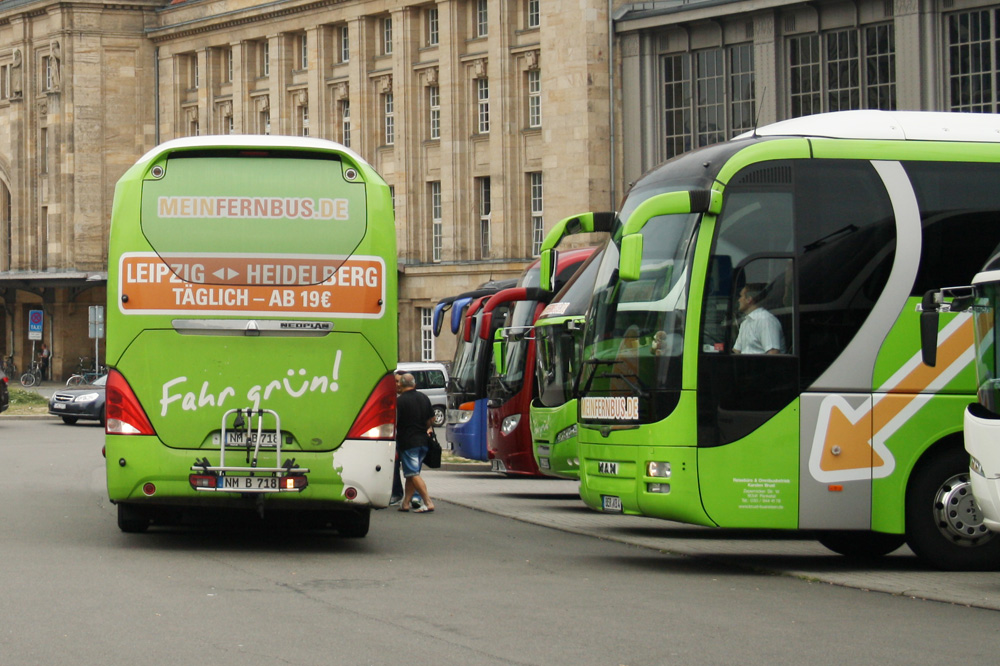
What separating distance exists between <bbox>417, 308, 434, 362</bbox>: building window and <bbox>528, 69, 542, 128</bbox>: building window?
8445 millimetres

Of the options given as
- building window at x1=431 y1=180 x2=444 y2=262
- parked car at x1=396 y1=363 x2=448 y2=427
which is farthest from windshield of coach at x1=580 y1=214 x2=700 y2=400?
building window at x1=431 y1=180 x2=444 y2=262

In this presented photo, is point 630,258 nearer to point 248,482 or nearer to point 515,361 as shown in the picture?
point 248,482

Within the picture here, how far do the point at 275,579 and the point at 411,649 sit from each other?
3.18 metres

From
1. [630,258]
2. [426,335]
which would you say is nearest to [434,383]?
[426,335]

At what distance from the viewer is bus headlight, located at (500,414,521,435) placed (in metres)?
21.3

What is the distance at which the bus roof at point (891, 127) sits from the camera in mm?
12594

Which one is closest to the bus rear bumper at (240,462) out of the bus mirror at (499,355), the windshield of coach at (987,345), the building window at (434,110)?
the windshield of coach at (987,345)

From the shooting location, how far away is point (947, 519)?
39.9 ft

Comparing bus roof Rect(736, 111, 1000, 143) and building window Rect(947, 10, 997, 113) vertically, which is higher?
building window Rect(947, 10, 997, 113)

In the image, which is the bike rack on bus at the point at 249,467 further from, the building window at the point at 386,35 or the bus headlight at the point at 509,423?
the building window at the point at 386,35

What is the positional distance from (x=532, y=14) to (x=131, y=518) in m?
41.3

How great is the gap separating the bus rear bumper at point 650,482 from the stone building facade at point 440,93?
2113cm

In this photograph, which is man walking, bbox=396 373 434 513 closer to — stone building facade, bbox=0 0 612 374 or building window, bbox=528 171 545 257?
stone building facade, bbox=0 0 612 374

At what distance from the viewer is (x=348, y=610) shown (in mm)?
9711
